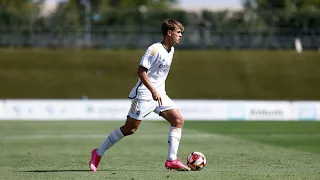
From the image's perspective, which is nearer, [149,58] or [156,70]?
[149,58]

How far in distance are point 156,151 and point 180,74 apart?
26956mm

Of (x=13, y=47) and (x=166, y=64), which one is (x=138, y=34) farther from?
(x=166, y=64)

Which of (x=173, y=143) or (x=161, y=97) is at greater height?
(x=161, y=97)

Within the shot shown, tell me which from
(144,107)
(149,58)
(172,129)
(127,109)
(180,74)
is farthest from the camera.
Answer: (180,74)

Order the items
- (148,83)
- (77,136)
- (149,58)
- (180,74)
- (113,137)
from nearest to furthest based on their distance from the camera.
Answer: (148,83)
(149,58)
(113,137)
(77,136)
(180,74)

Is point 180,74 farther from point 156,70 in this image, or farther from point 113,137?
point 156,70

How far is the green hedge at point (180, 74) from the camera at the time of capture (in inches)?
1647

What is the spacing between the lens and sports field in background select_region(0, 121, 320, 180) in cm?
1023

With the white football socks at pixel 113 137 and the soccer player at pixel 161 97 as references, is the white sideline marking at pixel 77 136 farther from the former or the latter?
the soccer player at pixel 161 97

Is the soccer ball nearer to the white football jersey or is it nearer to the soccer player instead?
the soccer player

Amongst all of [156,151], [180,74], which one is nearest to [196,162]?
[156,151]

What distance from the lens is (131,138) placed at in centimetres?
1975

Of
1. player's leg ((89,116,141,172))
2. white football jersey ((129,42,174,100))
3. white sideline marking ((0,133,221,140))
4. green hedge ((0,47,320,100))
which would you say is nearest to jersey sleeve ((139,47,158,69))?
white football jersey ((129,42,174,100))

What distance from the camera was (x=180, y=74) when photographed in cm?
4219
